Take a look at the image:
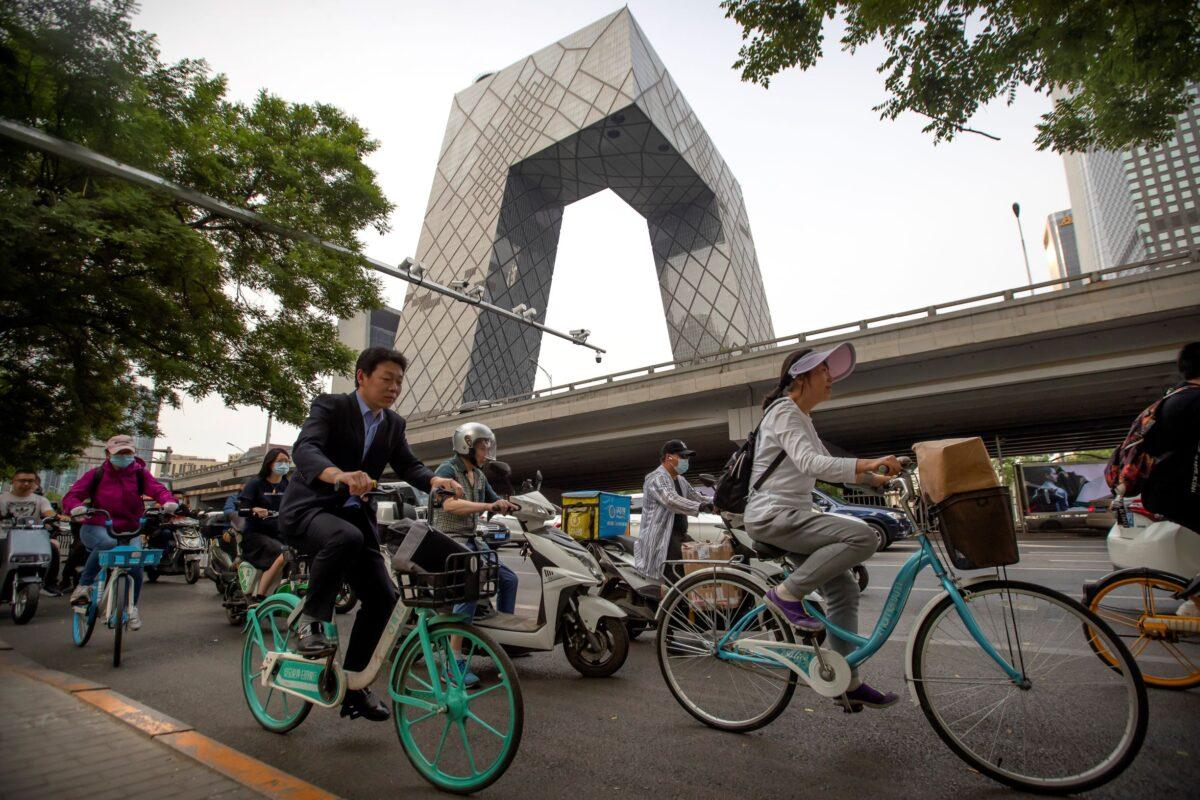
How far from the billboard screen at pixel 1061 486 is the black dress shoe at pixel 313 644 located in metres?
23.6

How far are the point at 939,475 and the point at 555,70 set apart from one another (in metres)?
61.1

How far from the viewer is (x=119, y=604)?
186 inches

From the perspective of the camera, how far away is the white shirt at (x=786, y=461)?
2832mm

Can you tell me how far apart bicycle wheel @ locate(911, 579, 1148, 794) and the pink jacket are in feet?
20.9

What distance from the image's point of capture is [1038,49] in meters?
4.83

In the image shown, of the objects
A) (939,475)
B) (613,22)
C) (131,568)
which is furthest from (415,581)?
(613,22)

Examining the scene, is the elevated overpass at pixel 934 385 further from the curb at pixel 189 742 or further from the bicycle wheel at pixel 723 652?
the curb at pixel 189 742

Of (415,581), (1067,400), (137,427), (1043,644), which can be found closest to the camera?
(1043,644)

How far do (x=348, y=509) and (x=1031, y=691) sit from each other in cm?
306

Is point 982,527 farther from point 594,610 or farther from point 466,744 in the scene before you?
point 594,610

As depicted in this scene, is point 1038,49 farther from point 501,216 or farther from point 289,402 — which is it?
point 501,216

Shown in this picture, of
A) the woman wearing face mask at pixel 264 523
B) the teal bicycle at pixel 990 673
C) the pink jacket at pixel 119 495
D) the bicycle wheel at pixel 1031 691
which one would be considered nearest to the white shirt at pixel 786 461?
the teal bicycle at pixel 990 673

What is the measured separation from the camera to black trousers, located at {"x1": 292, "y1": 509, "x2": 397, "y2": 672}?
106 inches

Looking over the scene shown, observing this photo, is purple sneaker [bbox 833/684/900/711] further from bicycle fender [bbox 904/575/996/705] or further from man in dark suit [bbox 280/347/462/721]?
man in dark suit [bbox 280/347/462/721]
